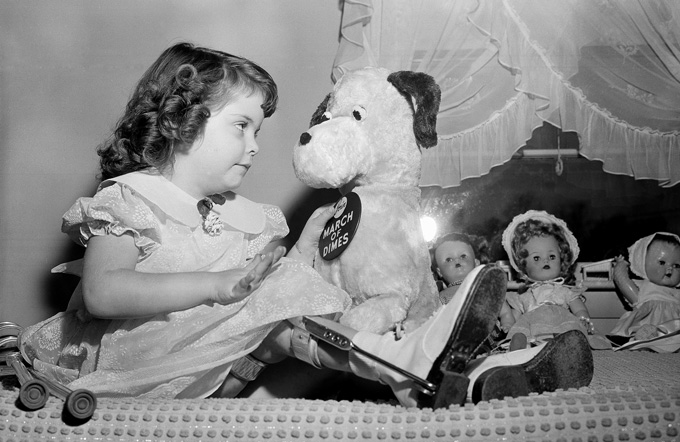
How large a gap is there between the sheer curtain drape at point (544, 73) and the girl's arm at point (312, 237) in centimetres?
40

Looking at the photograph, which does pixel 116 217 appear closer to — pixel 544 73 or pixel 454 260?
pixel 454 260

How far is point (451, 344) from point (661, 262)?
0.98 metres

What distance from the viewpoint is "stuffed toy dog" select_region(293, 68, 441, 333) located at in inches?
44.6

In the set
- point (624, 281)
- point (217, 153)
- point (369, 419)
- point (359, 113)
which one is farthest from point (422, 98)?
point (624, 281)

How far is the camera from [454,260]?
1.53 metres

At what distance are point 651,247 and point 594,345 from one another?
1.00 ft

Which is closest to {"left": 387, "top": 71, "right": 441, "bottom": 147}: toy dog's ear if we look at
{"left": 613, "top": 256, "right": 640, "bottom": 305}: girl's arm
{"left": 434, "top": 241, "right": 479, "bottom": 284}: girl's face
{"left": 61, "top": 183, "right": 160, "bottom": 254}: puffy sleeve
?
{"left": 434, "top": 241, "right": 479, "bottom": 284}: girl's face

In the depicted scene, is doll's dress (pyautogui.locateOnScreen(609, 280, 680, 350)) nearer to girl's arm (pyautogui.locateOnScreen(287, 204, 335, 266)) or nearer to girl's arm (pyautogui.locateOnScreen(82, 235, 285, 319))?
girl's arm (pyautogui.locateOnScreen(287, 204, 335, 266))

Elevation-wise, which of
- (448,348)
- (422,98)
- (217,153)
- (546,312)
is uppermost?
(422,98)

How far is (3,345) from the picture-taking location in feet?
3.64

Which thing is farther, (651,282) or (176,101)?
(651,282)

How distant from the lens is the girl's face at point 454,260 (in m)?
1.52

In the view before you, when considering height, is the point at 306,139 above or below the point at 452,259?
above

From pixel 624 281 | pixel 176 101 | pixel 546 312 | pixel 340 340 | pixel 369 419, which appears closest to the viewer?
pixel 369 419
